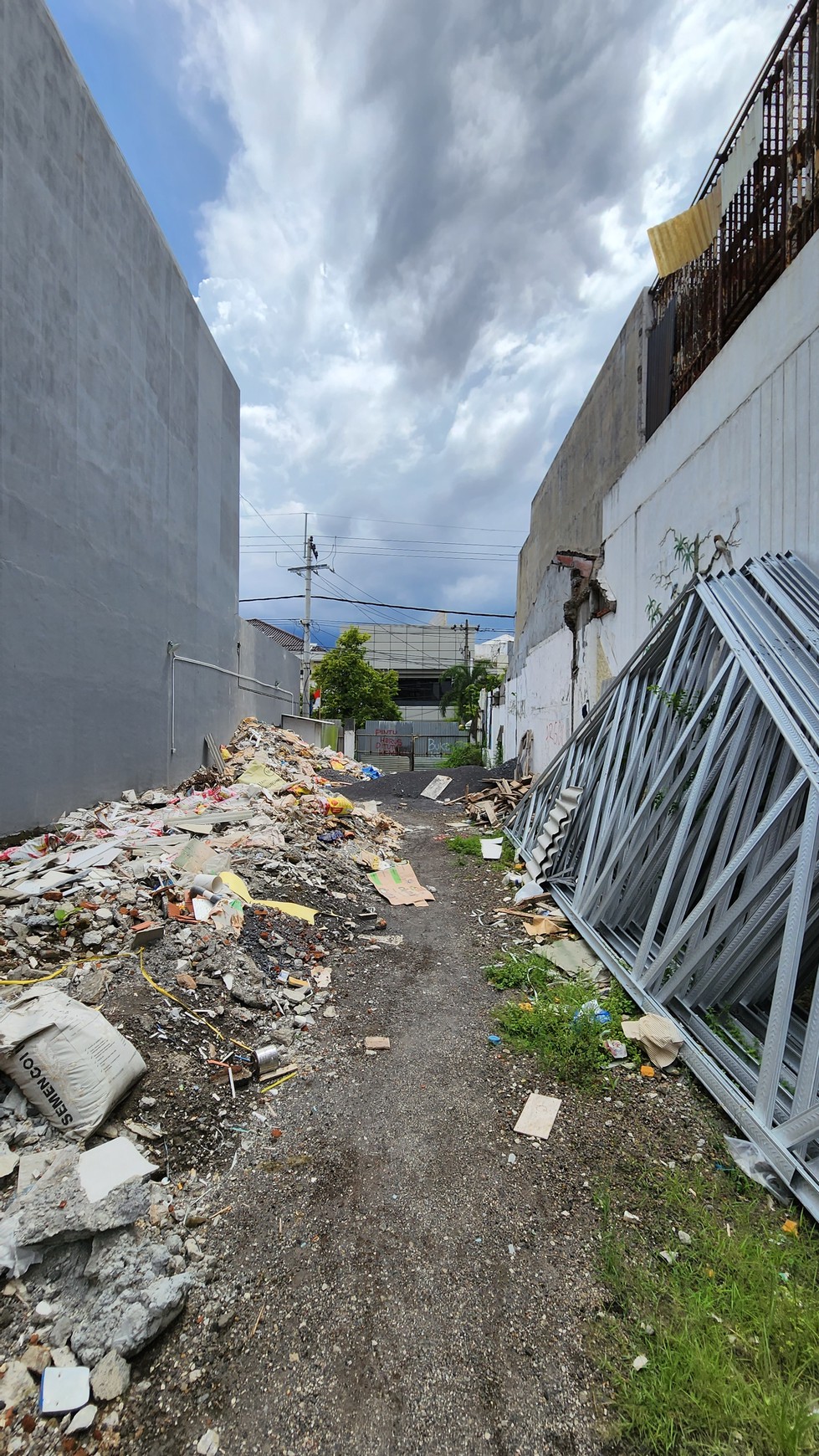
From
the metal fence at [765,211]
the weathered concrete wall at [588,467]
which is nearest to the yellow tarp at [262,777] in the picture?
the weathered concrete wall at [588,467]

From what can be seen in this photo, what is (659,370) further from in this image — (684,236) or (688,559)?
(688,559)

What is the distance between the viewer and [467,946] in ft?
15.6

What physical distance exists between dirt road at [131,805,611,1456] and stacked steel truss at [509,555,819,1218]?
80 centimetres

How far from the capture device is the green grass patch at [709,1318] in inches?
57.6

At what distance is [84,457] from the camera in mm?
7078

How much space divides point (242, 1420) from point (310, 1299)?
34cm

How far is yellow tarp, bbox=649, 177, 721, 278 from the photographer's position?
563 cm

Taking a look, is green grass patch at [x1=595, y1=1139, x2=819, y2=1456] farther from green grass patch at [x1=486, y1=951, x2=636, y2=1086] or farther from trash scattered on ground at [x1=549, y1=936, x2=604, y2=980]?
trash scattered on ground at [x1=549, y1=936, x2=604, y2=980]

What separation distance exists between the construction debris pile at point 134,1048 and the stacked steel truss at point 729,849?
2.00 metres

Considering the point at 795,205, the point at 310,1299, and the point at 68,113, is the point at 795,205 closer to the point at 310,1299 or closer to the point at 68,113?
the point at 310,1299

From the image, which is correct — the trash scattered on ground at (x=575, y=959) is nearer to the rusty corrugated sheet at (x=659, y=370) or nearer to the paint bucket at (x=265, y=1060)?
the paint bucket at (x=265, y=1060)

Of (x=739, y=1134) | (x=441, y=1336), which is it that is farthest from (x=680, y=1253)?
(x=441, y=1336)

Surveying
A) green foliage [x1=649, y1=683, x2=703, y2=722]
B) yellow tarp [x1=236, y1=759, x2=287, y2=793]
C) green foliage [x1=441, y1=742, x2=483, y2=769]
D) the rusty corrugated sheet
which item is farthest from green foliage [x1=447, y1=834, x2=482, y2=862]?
green foliage [x1=441, y1=742, x2=483, y2=769]

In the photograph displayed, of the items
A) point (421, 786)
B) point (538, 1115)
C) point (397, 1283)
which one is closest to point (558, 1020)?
point (538, 1115)
